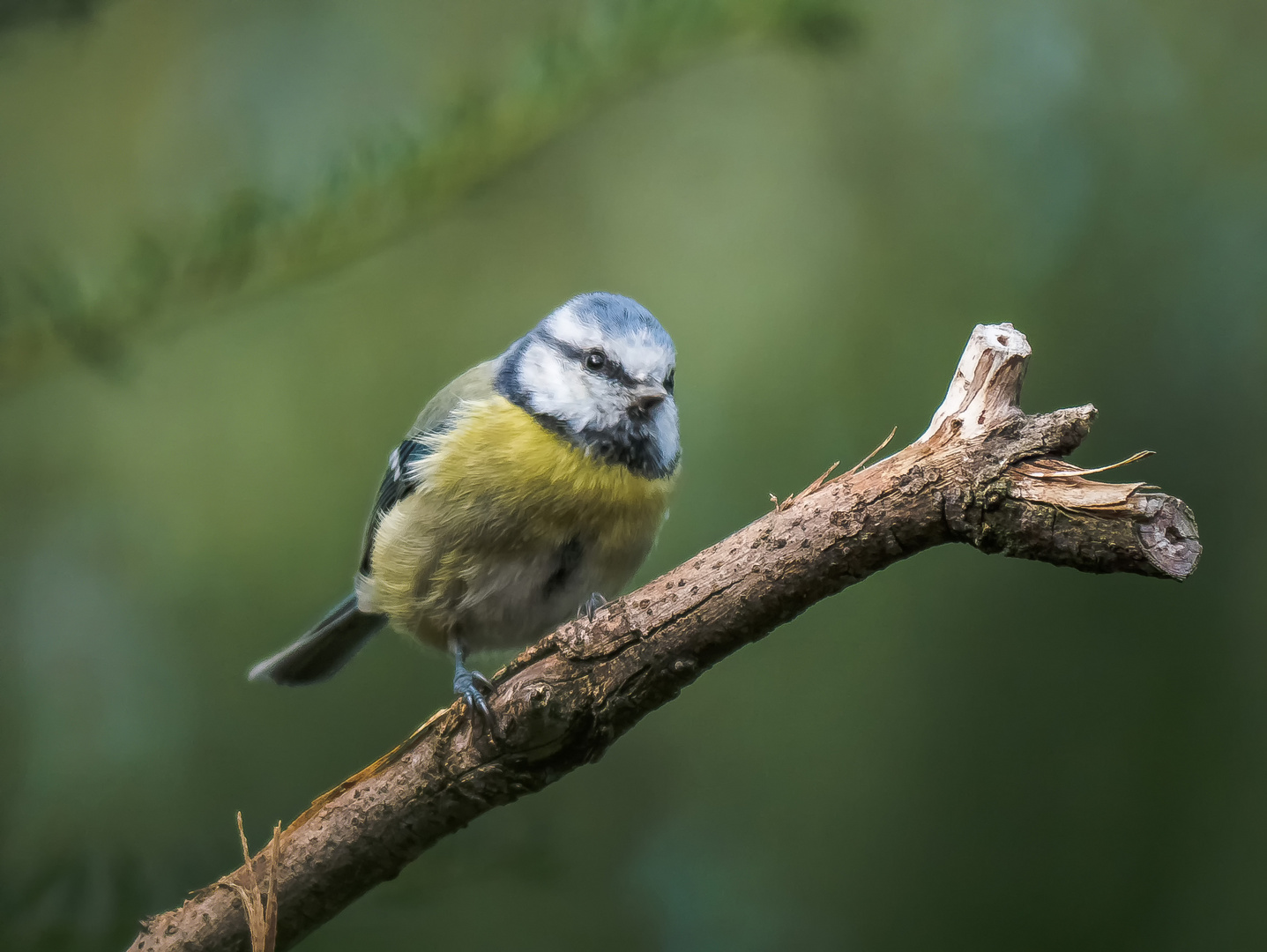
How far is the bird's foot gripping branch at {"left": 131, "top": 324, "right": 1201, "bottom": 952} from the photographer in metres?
0.58

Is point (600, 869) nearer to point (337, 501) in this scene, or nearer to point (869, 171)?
point (337, 501)

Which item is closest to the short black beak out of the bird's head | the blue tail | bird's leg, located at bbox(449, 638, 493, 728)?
the bird's head

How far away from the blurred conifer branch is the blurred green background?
0.02m

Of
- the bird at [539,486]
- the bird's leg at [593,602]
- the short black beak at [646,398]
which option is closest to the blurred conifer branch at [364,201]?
the bird at [539,486]

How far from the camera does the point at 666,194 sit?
146cm

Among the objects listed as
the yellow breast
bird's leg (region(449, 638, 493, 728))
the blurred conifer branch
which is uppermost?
the blurred conifer branch

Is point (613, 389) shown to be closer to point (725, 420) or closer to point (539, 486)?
point (539, 486)

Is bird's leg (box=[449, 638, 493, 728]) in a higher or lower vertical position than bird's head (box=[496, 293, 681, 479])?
lower

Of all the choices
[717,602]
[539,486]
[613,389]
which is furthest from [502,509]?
[717,602]

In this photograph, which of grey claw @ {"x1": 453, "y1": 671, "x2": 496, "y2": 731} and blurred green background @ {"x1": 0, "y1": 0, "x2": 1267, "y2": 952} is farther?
blurred green background @ {"x1": 0, "y1": 0, "x2": 1267, "y2": 952}

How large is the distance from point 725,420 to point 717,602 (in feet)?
2.44

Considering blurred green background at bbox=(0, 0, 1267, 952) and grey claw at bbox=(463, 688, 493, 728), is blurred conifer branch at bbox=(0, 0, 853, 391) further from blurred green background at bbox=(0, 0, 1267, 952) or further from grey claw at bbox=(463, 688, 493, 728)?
grey claw at bbox=(463, 688, 493, 728)

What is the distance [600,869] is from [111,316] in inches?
36.5

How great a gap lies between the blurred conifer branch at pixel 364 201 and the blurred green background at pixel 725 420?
0.05 ft
